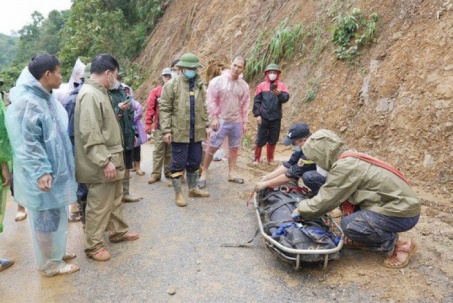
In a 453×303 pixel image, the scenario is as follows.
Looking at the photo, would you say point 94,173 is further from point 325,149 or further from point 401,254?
point 401,254

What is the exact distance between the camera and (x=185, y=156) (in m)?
4.56

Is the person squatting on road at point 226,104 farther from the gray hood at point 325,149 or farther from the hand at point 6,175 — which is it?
the hand at point 6,175

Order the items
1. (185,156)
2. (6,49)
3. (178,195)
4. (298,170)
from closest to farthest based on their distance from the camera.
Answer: (298,170)
(185,156)
(178,195)
(6,49)

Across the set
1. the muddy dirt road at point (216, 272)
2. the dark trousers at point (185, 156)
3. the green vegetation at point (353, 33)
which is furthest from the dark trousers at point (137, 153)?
the green vegetation at point (353, 33)

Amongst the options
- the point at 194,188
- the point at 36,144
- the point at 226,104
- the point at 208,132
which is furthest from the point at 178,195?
the point at 36,144

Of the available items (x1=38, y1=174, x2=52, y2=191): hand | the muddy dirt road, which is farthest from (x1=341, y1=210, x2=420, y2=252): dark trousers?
(x1=38, y1=174, x2=52, y2=191): hand

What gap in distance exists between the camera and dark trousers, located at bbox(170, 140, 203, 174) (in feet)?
14.8

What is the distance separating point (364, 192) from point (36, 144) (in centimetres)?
281

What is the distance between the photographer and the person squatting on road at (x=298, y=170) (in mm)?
3877

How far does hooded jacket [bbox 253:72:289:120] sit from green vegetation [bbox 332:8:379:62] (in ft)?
7.74

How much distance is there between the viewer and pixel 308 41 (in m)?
8.73

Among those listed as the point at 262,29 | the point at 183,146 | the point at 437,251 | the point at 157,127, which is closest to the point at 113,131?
the point at 183,146

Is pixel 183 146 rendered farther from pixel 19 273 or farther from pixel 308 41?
pixel 308 41

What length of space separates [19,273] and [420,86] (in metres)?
6.00
